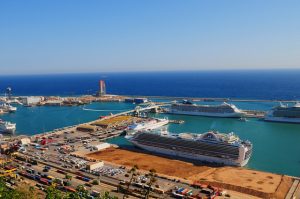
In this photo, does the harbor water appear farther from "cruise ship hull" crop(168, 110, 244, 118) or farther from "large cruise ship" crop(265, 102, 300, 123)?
"large cruise ship" crop(265, 102, 300, 123)

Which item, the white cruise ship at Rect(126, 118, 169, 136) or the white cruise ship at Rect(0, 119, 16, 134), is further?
the white cruise ship at Rect(0, 119, 16, 134)

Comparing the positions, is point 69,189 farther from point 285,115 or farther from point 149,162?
point 285,115

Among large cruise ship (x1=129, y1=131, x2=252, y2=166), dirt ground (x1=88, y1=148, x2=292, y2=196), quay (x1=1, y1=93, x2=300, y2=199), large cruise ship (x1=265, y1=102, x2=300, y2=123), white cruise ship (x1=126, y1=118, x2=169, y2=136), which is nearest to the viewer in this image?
quay (x1=1, y1=93, x2=300, y2=199)

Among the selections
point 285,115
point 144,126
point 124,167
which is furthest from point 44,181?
point 285,115

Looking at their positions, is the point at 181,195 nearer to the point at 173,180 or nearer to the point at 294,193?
the point at 173,180

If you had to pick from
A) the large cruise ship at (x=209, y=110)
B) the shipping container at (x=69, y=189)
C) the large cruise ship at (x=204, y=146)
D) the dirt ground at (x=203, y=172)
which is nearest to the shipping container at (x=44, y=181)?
the shipping container at (x=69, y=189)

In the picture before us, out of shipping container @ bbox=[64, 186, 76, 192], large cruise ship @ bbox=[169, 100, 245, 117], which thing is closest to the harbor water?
large cruise ship @ bbox=[169, 100, 245, 117]
